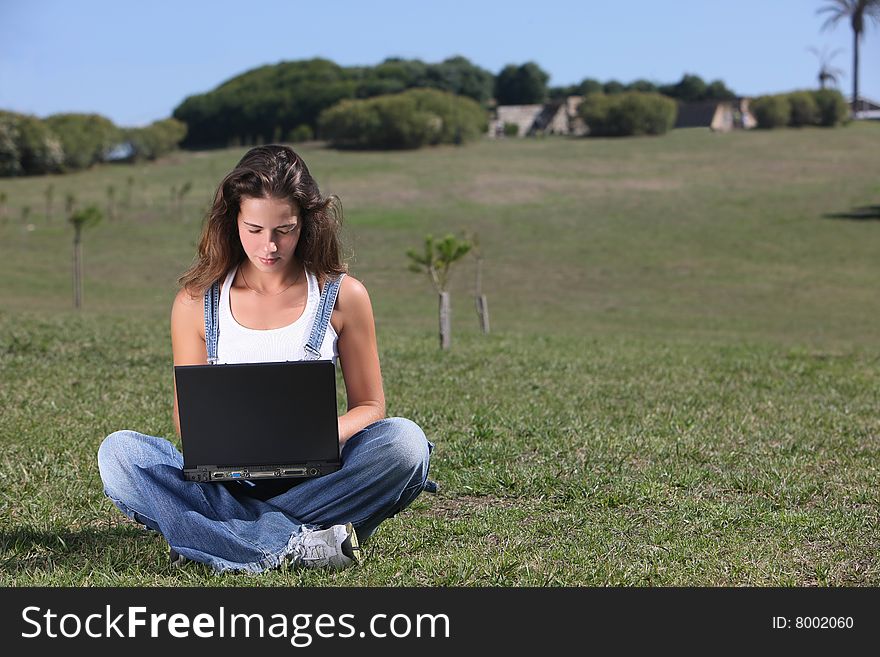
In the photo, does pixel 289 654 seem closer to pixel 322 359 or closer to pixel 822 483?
Answer: pixel 322 359

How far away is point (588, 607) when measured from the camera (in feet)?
12.0

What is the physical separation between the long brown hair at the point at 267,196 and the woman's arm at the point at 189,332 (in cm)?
6

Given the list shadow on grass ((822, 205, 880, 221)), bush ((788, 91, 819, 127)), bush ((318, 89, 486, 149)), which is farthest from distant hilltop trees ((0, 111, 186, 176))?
shadow on grass ((822, 205, 880, 221))

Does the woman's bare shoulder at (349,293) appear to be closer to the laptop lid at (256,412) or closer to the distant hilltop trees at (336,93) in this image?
the laptop lid at (256,412)

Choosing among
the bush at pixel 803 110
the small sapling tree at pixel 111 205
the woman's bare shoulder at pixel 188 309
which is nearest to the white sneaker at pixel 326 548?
the woman's bare shoulder at pixel 188 309

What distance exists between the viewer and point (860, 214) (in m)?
45.4

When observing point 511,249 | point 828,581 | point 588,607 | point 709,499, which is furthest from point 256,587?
point 511,249

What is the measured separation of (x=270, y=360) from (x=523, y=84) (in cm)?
11999

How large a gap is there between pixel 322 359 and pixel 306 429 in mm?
281

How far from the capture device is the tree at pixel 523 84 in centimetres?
12075

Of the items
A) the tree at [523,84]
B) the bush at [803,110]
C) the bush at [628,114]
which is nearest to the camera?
the bush at [803,110]

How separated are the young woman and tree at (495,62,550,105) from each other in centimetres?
11869

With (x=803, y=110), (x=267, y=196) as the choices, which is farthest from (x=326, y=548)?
(x=803, y=110)

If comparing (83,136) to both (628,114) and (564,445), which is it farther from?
(564,445)
